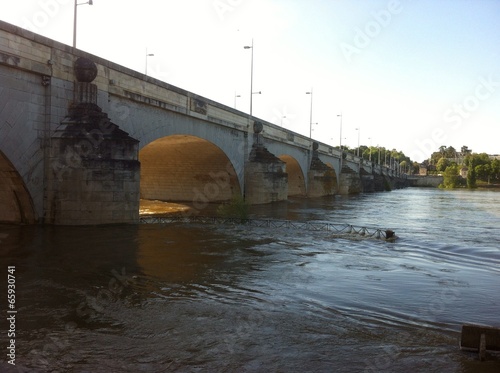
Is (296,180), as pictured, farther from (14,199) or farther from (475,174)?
(475,174)

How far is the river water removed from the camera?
5.25 m

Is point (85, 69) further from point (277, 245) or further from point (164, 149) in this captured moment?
point (164, 149)

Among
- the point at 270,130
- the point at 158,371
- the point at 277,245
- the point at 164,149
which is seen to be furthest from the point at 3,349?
the point at 270,130

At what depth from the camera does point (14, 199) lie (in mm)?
15070

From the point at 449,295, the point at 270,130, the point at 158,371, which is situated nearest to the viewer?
the point at 158,371

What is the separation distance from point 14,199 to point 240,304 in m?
10.7

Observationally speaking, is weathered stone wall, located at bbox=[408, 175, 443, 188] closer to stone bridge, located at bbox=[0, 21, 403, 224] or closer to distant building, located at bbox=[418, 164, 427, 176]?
distant building, located at bbox=[418, 164, 427, 176]

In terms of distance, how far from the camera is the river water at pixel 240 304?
5.25 meters

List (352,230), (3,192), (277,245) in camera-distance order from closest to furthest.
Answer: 1. (277,245)
2. (3,192)
3. (352,230)

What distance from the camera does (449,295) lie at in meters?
8.33

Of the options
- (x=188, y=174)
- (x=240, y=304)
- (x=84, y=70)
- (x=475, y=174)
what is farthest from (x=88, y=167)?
(x=475, y=174)

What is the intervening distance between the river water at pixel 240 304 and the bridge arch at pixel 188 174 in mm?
15288

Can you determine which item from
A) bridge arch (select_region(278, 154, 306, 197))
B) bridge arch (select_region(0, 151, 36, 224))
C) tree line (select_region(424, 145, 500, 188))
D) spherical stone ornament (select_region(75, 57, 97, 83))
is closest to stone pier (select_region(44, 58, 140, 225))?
spherical stone ornament (select_region(75, 57, 97, 83))

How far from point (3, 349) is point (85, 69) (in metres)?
12.4
